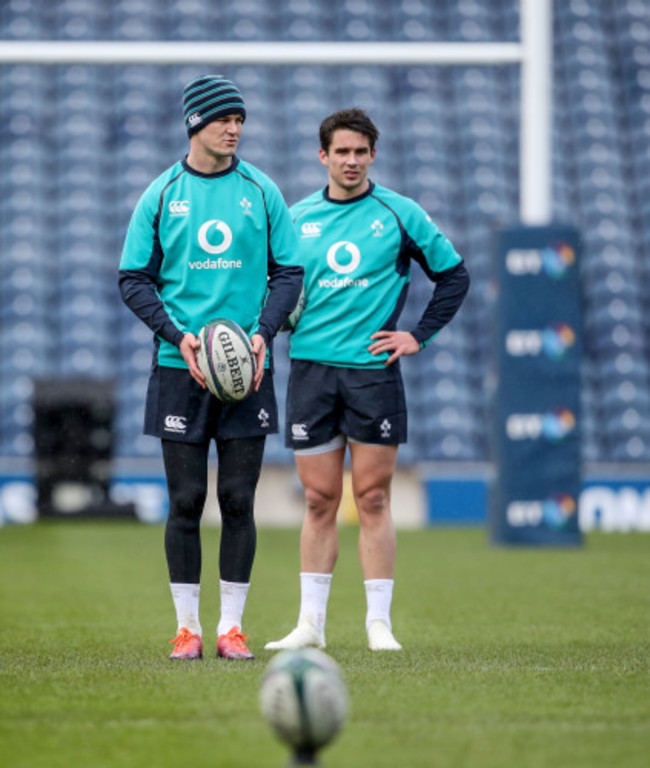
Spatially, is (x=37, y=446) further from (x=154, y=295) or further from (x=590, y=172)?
(x=154, y=295)

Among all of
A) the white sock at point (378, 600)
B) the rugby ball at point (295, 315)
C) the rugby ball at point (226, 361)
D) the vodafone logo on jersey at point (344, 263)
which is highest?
the vodafone logo on jersey at point (344, 263)

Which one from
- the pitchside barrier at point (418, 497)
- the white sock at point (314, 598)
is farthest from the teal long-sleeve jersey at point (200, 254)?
the pitchside barrier at point (418, 497)

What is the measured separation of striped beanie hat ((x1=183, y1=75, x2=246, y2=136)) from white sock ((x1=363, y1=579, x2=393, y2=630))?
1506mm

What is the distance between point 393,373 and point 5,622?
71.9 inches

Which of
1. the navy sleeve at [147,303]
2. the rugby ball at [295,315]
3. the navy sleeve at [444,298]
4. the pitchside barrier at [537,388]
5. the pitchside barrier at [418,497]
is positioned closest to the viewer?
the navy sleeve at [147,303]

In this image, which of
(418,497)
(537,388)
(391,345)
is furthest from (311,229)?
(418,497)

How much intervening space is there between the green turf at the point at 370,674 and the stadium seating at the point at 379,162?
8422 millimetres

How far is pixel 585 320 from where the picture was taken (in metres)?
17.3

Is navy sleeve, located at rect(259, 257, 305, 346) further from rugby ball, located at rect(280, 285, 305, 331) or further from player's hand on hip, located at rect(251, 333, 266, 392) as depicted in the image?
rugby ball, located at rect(280, 285, 305, 331)

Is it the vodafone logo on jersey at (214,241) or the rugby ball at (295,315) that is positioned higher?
the vodafone logo on jersey at (214,241)

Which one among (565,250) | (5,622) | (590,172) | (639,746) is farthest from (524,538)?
(590,172)

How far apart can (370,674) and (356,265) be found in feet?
4.72

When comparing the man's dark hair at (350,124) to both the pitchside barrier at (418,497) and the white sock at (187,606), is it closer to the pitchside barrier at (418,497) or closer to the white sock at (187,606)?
the white sock at (187,606)

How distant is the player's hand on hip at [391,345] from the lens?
462cm
